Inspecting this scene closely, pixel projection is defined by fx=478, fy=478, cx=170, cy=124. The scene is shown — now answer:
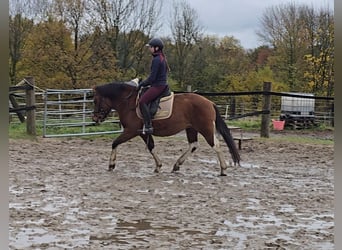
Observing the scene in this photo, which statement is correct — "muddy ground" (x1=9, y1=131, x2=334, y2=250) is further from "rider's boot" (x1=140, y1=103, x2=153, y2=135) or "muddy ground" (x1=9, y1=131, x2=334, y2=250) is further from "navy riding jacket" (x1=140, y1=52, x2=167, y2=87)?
"navy riding jacket" (x1=140, y1=52, x2=167, y2=87)

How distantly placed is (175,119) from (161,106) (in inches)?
9.0

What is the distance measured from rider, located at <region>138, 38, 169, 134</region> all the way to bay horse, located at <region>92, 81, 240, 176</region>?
0.51 feet

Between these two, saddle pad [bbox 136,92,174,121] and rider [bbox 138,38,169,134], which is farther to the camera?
saddle pad [bbox 136,92,174,121]

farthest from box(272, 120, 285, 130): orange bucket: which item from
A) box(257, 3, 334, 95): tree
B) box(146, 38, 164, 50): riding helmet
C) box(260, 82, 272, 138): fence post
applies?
box(146, 38, 164, 50): riding helmet

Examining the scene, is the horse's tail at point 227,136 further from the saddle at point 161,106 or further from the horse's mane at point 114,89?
the horse's mane at point 114,89

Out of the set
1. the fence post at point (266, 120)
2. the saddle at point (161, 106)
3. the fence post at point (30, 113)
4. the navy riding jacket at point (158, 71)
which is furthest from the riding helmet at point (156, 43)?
the fence post at point (266, 120)

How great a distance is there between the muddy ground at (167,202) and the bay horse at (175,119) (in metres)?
0.28

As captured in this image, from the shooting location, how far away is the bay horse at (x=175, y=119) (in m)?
5.62

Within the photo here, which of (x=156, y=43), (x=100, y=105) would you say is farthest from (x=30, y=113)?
(x=156, y=43)

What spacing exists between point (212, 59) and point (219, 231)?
2026 centimetres

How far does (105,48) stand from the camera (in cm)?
1922

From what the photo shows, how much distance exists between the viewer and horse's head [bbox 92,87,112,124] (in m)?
5.90

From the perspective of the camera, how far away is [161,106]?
5598 mm

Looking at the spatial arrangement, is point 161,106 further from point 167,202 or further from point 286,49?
point 286,49
